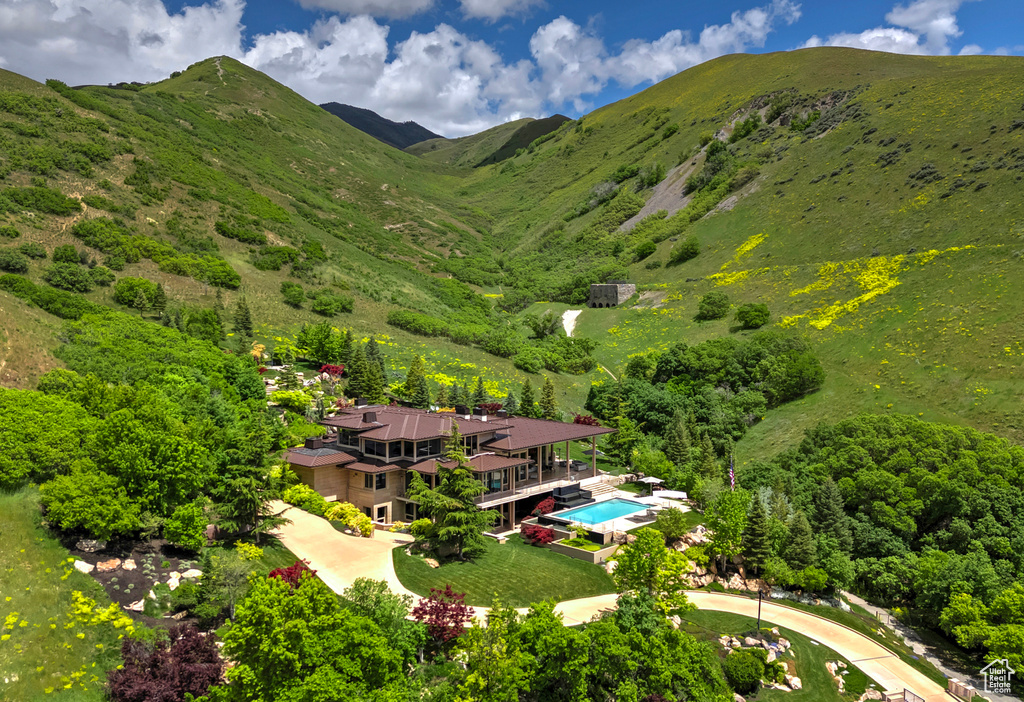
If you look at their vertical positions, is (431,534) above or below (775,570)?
above

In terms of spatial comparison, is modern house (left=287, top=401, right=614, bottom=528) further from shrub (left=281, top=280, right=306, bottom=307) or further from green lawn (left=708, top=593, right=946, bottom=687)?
shrub (left=281, top=280, right=306, bottom=307)

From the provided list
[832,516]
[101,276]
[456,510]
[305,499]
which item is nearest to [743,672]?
[456,510]

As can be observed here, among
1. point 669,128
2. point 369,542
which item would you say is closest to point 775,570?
point 369,542

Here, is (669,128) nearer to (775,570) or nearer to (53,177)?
(53,177)

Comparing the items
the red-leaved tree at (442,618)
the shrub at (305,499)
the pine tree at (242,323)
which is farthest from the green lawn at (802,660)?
the pine tree at (242,323)

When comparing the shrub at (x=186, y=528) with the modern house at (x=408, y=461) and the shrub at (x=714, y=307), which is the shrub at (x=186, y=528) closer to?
the modern house at (x=408, y=461)

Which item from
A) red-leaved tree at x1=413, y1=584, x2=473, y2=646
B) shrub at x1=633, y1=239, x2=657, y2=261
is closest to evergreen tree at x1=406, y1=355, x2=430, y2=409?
red-leaved tree at x1=413, y1=584, x2=473, y2=646
